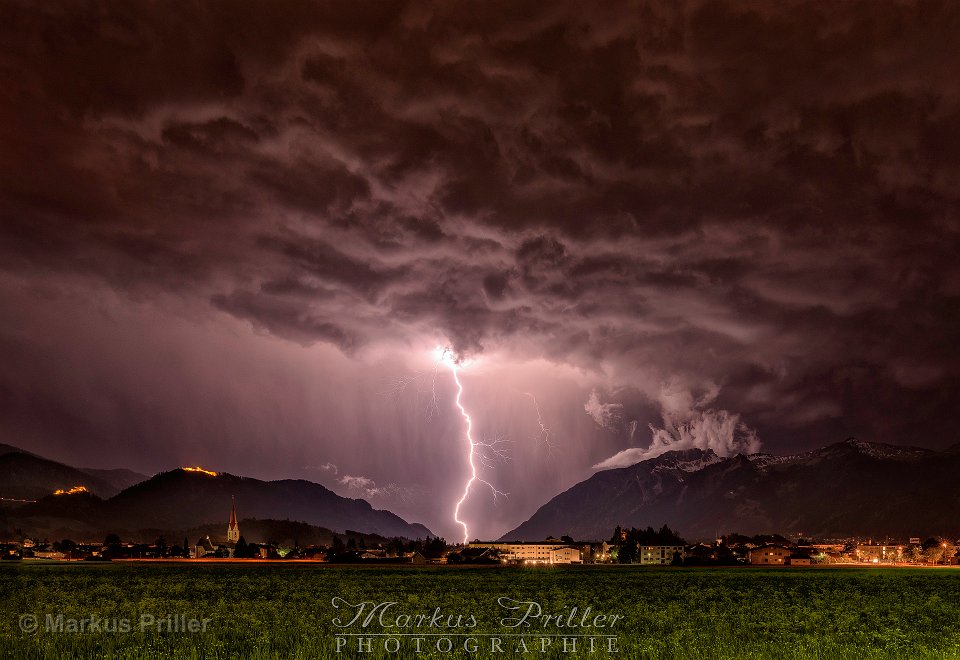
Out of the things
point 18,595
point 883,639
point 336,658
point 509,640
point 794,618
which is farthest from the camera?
point 18,595

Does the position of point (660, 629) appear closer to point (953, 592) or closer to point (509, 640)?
point (509, 640)

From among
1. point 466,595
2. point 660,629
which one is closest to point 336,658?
point 660,629

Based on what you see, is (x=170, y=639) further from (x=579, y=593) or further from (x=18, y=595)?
(x=579, y=593)

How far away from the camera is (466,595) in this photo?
52.8m

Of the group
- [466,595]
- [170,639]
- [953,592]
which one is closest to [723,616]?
[466,595]

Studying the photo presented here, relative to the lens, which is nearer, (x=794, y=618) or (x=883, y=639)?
(x=883, y=639)

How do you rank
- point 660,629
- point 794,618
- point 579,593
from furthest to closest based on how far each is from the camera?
point 579,593
point 794,618
point 660,629

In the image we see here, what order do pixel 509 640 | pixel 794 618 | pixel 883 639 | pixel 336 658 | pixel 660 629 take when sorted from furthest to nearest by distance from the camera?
pixel 794 618
pixel 660 629
pixel 883 639
pixel 509 640
pixel 336 658

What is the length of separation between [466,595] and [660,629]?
74.6 feet

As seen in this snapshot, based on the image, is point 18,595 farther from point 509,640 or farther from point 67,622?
point 509,640

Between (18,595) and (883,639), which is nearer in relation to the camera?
(883,639)

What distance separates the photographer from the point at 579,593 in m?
57.8

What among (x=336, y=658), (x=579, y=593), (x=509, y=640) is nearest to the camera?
(x=336, y=658)

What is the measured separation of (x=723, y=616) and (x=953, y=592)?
3532cm
